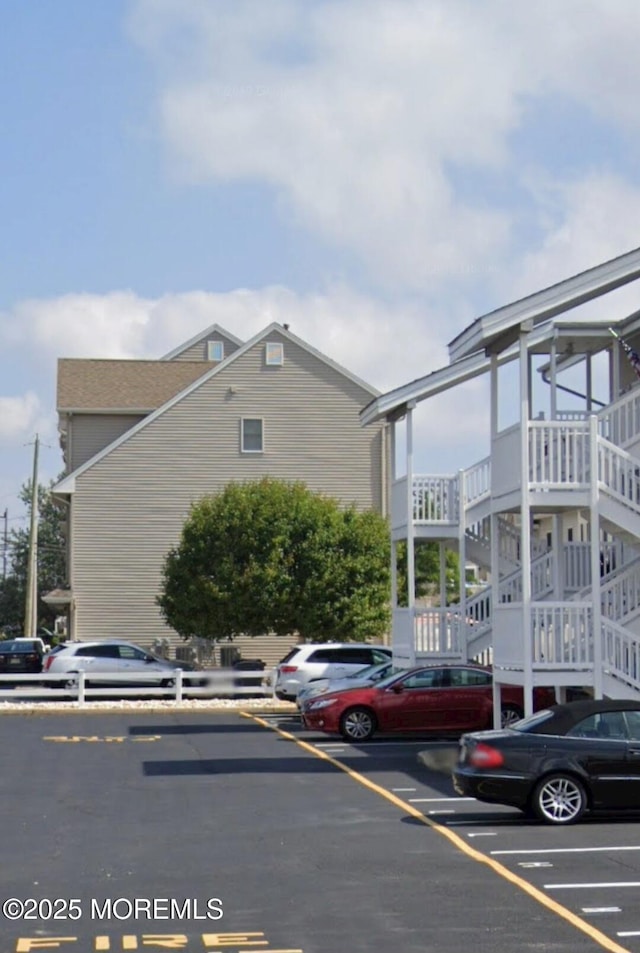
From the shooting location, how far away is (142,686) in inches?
1615

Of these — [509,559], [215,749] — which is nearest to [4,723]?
[215,749]

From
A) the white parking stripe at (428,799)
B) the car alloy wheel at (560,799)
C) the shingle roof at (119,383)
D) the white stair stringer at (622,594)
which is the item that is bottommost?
the white parking stripe at (428,799)

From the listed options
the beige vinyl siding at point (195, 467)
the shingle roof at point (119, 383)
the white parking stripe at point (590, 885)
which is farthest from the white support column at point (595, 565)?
the shingle roof at point (119, 383)

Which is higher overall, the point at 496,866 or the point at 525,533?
the point at 525,533

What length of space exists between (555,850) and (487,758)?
6.50 ft

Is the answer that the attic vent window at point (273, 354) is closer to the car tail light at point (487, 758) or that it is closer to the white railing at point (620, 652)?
the white railing at point (620, 652)

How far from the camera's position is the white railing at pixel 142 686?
121ft

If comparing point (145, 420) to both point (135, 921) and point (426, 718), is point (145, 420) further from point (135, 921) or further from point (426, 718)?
point (135, 921)

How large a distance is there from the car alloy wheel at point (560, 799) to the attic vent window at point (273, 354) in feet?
117

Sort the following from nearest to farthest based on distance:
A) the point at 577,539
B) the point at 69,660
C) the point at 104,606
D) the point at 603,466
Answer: the point at 603,466, the point at 577,539, the point at 69,660, the point at 104,606

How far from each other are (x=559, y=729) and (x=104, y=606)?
34.5 metres

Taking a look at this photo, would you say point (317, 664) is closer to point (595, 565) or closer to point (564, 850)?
point (595, 565)

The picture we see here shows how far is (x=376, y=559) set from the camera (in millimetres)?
45188

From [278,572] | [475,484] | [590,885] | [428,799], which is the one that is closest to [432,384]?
[475,484]
